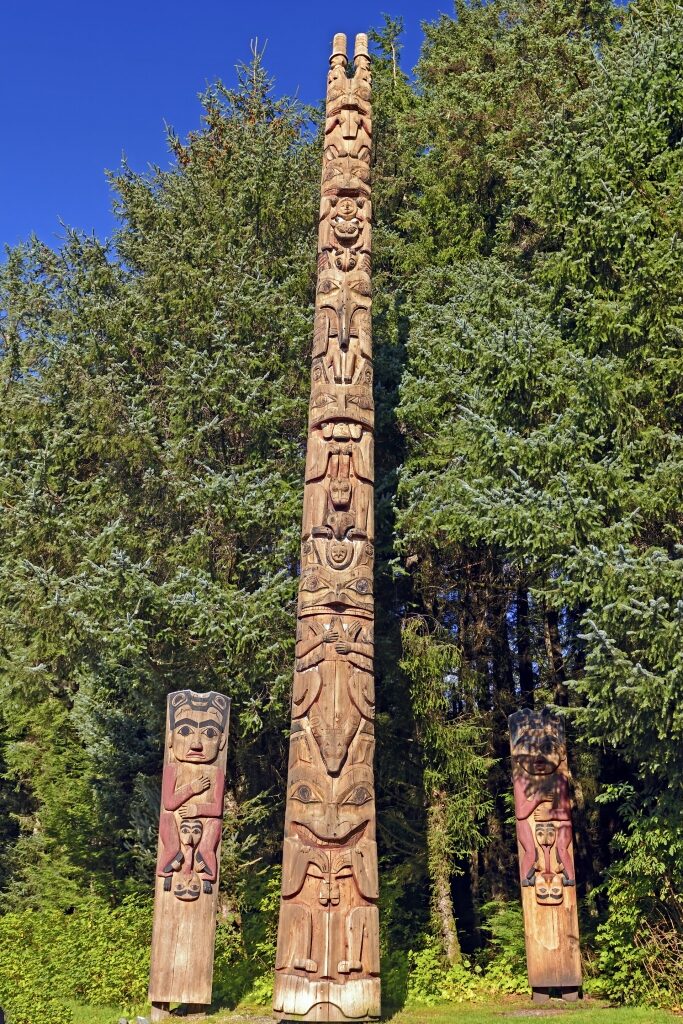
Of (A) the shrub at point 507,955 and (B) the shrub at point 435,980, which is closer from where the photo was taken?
(B) the shrub at point 435,980

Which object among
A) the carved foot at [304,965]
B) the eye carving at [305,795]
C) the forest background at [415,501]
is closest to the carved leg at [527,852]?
the forest background at [415,501]

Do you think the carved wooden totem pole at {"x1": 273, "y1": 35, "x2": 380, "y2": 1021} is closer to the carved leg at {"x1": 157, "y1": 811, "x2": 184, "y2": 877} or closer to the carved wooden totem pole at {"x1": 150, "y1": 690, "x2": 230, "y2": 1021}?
the carved wooden totem pole at {"x1": 150, "y1": 690, "x2": 230, "y2": 1021}

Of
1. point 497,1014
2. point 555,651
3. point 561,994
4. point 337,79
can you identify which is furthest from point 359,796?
point 337,79

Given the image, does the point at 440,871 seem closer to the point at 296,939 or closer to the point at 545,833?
the point at 545,833

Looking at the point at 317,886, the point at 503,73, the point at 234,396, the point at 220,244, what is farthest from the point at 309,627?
the point at 503,73

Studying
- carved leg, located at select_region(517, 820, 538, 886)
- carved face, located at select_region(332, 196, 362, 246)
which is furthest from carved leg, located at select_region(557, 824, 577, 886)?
carved face, located at select_region(332, 196, 362, 246)

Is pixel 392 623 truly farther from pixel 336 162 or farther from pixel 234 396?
pixel 336 162

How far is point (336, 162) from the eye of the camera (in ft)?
46.6

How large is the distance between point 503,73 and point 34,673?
1587 cm

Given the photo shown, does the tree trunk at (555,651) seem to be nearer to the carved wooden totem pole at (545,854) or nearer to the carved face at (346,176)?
the carved wooden totem pole at (545,854)

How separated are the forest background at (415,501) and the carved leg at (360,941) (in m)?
3.92

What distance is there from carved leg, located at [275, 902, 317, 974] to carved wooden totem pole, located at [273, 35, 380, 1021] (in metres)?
0.01

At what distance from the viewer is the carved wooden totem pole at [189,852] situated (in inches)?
429

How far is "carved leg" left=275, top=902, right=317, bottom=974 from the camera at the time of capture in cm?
952
